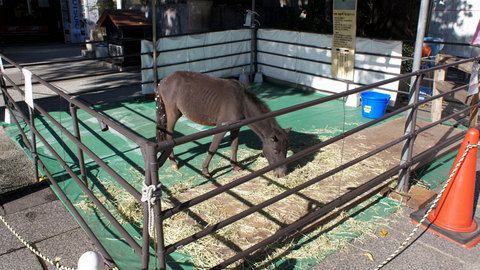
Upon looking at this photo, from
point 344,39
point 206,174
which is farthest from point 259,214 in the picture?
point 344,39

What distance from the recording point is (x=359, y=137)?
20.4ft

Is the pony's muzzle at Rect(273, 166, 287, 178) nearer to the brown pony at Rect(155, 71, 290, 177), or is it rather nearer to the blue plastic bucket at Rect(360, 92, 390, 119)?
the brown pony at Rect(155, 71, 290, 177)

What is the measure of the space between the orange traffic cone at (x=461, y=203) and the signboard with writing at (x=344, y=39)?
531cm

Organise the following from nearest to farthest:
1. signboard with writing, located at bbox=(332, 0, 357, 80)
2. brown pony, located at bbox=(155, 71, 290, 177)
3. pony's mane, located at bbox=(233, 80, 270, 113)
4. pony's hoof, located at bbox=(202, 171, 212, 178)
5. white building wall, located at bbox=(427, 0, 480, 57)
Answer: brown pony, located at bbox=(155, 71, 290, 177) → pony's mane, located at bbox=(233, 80, 270, 113) → pony's hoof, located at bbox=(202, 171, 212, 178) → signboard with writing, located at bbox=(332, 0, 357, 80) → white building wall, located at bbox=(427, 0, 480, 57)

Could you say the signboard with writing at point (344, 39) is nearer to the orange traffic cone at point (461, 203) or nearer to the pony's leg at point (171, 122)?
the pony's leg at point (171, 122)

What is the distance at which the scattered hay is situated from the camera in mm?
3433

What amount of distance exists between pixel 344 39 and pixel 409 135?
207 inches

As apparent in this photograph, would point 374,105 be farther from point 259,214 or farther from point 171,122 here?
point 259,214

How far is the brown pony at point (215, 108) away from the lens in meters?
4.79

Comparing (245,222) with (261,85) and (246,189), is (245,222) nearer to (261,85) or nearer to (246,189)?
(246,189)

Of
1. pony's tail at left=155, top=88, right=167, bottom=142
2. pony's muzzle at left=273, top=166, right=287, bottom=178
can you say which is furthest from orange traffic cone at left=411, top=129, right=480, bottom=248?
pony's tail at left=155, top=88, right=167, bottom=142

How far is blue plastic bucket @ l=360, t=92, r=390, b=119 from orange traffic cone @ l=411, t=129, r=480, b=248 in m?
3.84

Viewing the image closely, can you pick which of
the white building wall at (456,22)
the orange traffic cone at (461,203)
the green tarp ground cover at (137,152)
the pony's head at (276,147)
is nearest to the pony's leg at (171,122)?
the green tarp ground cover at (137,152)

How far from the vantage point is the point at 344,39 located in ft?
28.6
